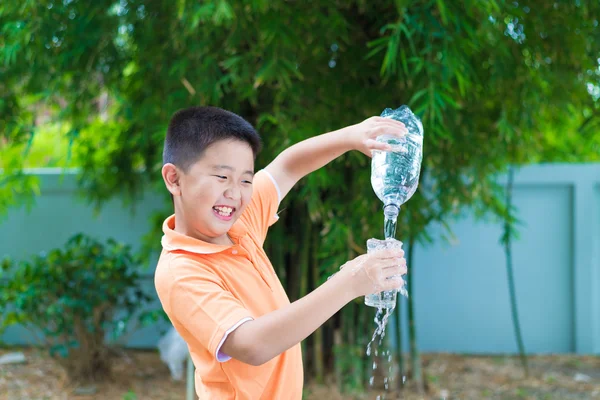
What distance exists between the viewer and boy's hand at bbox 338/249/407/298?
1.04 metres

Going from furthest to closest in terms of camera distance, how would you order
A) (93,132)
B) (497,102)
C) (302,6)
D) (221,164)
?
(93,132)
(497,102)
(302,6)
(221,164)

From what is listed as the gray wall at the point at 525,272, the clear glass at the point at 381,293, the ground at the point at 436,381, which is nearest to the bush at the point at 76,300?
the ground at the point at 436,381

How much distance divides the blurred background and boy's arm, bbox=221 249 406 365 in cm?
144

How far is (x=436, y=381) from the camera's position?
375 centimetres

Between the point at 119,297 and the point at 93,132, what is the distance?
948mm

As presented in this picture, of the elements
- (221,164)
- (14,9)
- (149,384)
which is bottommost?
Result: (149,384)

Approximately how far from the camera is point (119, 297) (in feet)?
12.6

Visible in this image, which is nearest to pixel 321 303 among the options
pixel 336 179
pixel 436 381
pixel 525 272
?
pixel 336 179

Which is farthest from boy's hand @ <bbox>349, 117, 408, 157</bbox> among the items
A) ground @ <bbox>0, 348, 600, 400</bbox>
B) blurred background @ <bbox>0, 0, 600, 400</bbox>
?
ground @ <bbox>0, 348, 600, 400</bbox>

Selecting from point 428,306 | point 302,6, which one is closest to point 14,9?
point 302,6

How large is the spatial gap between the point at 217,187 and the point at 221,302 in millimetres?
218

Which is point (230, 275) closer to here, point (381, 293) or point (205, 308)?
point (205, 308)

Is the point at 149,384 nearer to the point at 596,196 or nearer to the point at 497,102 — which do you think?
the point at 497,102

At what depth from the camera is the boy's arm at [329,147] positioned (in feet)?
4.26
